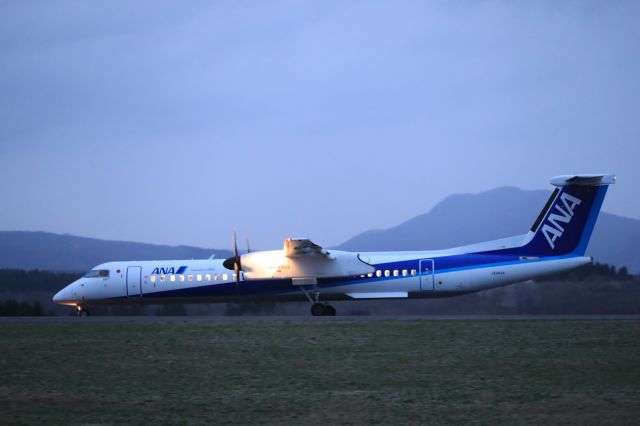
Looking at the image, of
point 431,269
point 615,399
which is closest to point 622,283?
point 431,269

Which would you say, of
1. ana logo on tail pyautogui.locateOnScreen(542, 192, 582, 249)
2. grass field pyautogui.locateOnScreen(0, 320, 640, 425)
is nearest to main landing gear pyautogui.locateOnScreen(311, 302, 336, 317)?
grass field pyautogui.locateOnScreen(0, 320, 640, 425)

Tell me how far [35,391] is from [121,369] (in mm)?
2532

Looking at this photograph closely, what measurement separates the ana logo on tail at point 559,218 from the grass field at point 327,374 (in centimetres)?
480

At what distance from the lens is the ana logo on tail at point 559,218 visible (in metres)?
28.3

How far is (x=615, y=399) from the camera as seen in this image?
509 inches

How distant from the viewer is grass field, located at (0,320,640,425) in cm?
1225

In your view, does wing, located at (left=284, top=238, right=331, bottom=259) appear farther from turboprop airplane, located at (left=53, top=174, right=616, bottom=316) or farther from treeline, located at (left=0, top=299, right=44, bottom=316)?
treeline, located at (left=0, top=299, right=44, bottom=316)

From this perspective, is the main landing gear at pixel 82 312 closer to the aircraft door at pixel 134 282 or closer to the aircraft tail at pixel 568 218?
the aircraft door at pixel 134 282

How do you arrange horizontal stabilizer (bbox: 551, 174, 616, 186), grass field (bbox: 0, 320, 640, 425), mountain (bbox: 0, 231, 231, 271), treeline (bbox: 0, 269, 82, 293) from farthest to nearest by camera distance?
1. mountain (bbox: 0, 231, 231, 271)
2. treeline (bbox: 0, 269, 82, 293)
3. horizontal stabilizer (bbox: 551, 174, 616, 186)
4. grass field (bbox: 0, 320, 640, 425)

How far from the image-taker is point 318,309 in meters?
30.3

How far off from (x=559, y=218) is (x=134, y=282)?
1524 cm

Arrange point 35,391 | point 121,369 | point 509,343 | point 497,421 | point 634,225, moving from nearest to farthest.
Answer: point 497,421 < point 35,391 < point 121,369 < point 509,343 < point 634,225

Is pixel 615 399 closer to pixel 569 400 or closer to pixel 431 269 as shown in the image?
pixel 569 400

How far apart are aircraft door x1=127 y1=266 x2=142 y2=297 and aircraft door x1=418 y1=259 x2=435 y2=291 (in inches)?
405
